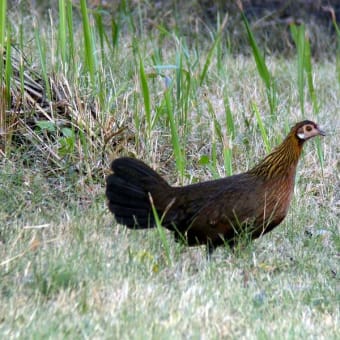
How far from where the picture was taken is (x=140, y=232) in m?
6.08

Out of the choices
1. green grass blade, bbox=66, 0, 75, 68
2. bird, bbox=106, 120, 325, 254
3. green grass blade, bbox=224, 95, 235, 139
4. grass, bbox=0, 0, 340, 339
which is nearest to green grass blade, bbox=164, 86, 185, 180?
grass, bbox=0, 0, 340, 339

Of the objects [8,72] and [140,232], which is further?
[8,72]

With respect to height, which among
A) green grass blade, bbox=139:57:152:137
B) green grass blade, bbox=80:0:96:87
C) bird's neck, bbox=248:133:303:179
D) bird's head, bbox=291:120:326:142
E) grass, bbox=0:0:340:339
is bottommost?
grass, bbox=0:0:340:339

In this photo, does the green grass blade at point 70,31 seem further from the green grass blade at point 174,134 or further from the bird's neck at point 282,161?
the bird's neck at point 282,161

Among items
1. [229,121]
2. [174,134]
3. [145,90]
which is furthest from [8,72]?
[229,121]

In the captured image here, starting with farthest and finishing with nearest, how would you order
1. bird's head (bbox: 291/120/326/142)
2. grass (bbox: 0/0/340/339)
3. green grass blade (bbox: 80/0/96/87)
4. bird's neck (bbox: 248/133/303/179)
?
green grass blade (bbox: 80/0/96/87) → bird's head (bbox: 291/120/326/142) → bird's neck (bbox: 248/133/303/179) → grass (bbox: 0/0/340/339)

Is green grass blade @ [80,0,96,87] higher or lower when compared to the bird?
higher

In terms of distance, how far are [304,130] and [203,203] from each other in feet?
2.86

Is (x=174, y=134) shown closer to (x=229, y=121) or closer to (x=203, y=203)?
(x=203, y=203)

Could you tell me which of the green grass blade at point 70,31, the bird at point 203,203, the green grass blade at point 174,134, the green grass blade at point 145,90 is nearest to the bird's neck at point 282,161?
the bird at point 203,203

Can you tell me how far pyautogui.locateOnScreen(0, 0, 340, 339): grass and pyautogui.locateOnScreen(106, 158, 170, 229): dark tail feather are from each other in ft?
0.50

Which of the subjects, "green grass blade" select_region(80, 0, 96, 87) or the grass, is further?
"green grass blade" select_region(80, 0, 96, 87)

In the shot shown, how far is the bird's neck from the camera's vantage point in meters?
6.01

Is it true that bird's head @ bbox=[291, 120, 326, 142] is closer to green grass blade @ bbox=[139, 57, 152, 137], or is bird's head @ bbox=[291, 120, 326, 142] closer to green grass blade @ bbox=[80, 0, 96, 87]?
green grass blade @ bbox=[139, 57, 152, 137]
